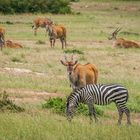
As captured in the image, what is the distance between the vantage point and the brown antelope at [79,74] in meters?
15.3

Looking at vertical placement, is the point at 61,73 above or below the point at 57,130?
below

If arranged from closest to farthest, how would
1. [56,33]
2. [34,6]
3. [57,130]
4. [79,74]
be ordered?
1. [57,130]
2. [79,74]
3. [56,33]
4. [34,6]

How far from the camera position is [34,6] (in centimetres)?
5191

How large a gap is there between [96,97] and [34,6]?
39.6 meters

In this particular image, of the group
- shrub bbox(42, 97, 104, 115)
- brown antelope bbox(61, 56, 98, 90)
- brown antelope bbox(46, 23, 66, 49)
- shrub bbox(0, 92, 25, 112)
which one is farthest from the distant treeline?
shrub bbox(0, 92, 25, 112)

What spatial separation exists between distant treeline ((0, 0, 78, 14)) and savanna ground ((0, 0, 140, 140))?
135 centimetres

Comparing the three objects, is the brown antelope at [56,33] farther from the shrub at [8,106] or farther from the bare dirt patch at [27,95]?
the shrub at [8,106]

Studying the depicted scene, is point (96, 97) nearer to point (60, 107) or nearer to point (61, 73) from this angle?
point (60, 107)

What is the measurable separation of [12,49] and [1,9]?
867 inches

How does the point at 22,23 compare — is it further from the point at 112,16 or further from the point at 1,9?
the point at 112,16

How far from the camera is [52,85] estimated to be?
60.9 feet

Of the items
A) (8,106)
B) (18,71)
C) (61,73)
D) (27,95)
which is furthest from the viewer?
(61,73)

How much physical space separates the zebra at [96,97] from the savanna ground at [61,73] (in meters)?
0.30

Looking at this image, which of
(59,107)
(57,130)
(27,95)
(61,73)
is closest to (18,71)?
(61,73)
